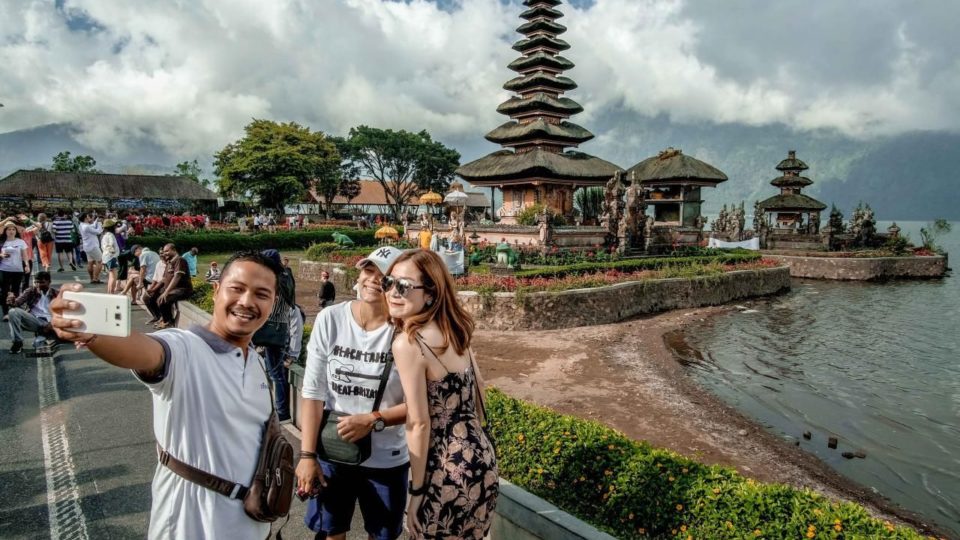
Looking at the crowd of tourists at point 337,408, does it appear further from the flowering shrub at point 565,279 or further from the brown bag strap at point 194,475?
the flowering shrub at point 565,279

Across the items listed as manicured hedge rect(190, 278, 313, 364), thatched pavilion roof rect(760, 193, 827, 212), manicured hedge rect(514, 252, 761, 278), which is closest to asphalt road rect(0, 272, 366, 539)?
manicured hedge rect(190, 278, 313, 364)

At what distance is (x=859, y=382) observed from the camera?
12070 mm

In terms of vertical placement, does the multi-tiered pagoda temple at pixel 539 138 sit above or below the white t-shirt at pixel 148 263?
above

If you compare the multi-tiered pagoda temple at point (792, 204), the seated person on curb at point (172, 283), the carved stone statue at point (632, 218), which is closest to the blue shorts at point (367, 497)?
the seated person on curb at point (172, 283)

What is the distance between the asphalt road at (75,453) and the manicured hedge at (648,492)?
5.39 feet

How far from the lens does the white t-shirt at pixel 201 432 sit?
1988mm

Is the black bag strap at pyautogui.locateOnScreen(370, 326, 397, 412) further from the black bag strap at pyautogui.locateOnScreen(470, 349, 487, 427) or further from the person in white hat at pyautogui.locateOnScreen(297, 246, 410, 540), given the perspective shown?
the black bag strap at pyautogui.locateOnScreen(470, 349, 487, 427)

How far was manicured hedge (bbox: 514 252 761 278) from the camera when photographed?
17.2 m

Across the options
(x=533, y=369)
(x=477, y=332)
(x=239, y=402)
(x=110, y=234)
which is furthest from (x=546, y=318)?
(x=239, y=402)

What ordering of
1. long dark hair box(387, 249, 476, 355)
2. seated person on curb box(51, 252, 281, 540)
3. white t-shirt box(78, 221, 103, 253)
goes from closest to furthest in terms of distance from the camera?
seated person on curb box(51, 252, 281, 540)
long dark hair box(387, 249, 476, 355)
white t-shirt box(78, 221, 103, 253)

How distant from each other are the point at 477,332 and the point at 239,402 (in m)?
12.5

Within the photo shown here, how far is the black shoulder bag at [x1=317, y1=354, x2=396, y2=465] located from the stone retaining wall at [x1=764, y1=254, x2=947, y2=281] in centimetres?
3459

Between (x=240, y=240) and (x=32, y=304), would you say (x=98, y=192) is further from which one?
(x=32, y=304)

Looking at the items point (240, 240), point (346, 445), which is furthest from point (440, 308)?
point (240, 240)
